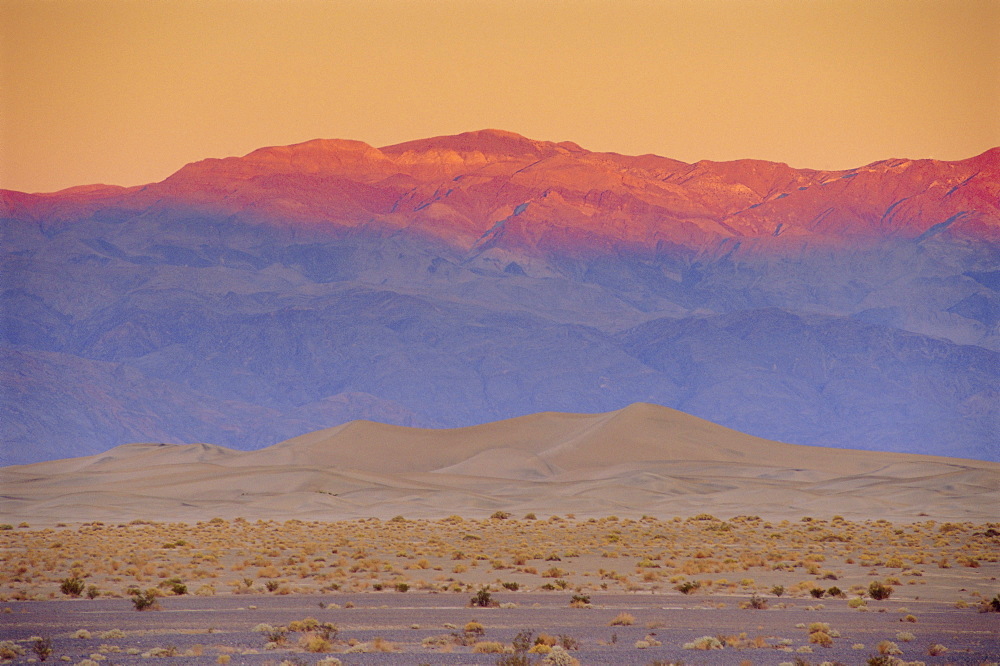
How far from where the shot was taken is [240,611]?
26406mm

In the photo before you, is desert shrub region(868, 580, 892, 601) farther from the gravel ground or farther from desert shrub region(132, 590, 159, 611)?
desert shrub region(132, 590, 159, 611)

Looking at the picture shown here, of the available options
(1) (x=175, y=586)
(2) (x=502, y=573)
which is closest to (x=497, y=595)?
(2) (x=502, y=573)

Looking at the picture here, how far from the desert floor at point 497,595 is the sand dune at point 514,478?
66.4ft

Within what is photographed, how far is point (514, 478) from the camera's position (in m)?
102

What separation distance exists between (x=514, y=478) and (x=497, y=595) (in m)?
72.2

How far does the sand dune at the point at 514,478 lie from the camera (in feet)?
233

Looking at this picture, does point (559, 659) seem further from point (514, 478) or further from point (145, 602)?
point (514, 478)

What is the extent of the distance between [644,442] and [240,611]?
307 ft

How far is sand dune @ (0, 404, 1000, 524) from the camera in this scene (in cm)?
7100

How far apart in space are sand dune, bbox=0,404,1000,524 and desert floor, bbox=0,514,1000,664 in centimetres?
2023

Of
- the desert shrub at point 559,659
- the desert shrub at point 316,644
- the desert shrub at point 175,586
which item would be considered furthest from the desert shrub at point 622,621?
the desert shrub at point 175,586

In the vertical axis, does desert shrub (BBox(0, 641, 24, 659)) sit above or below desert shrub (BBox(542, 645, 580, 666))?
above

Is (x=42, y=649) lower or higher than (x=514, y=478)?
lower

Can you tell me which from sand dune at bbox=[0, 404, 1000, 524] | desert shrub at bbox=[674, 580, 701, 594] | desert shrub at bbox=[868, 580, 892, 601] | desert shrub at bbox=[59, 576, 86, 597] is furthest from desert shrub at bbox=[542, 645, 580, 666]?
sand dune at bbox=[0, 404, 1000, 524]
